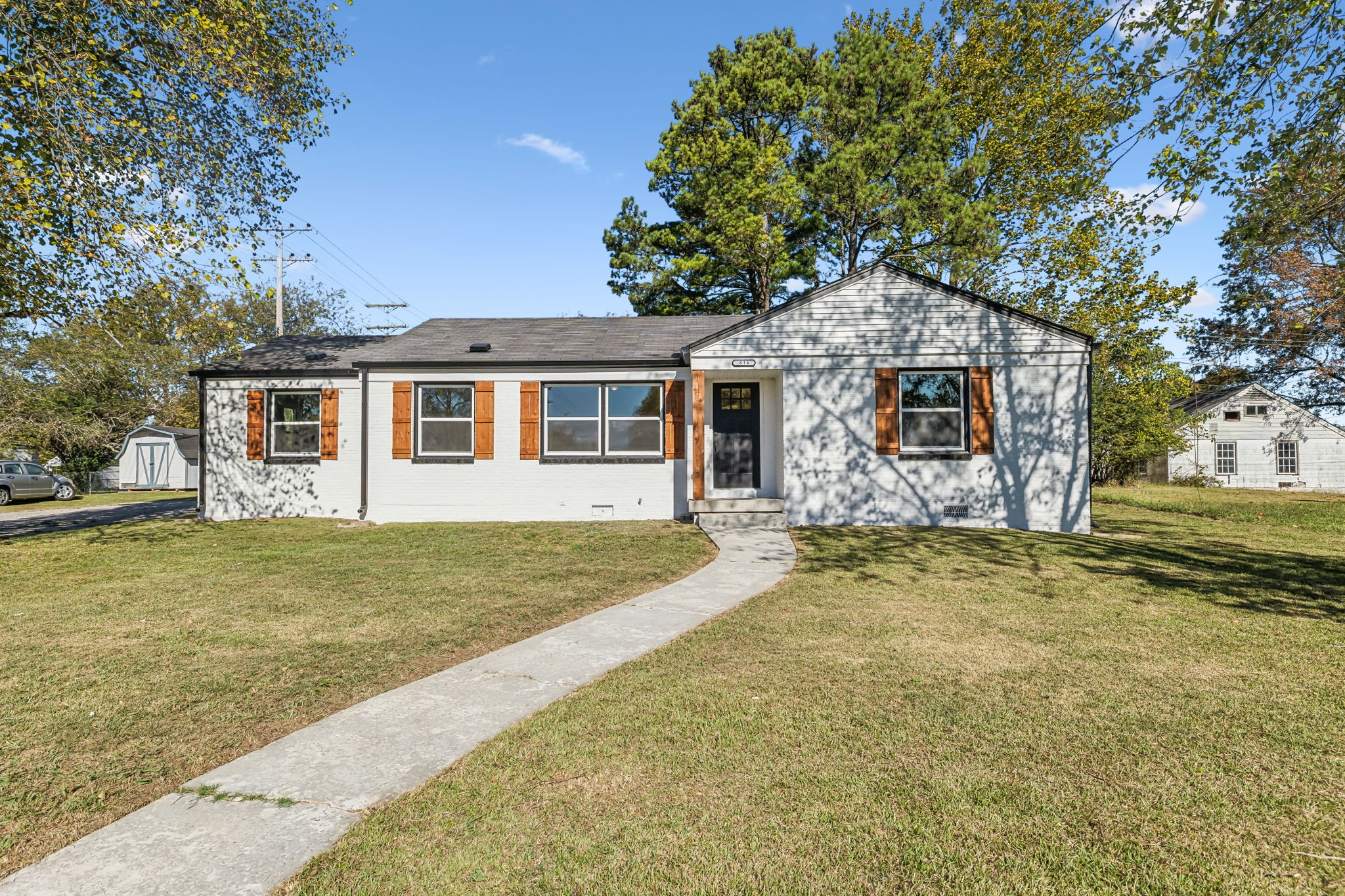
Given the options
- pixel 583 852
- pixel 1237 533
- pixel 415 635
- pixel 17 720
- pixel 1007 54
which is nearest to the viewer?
pixel 583 852

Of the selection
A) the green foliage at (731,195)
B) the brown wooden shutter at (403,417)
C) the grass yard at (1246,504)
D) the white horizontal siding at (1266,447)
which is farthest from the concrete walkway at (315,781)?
the white horizontal siding at (1266,447)

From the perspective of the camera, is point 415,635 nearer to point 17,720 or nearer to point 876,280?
point 17,720

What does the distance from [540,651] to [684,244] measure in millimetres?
20745

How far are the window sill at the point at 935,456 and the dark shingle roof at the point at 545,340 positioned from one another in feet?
16.0

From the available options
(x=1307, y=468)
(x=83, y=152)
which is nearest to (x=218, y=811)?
(x=83, y=152)

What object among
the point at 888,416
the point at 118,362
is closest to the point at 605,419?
the point at 888,416

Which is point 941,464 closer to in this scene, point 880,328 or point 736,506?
point 880,328

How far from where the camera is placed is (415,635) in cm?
507

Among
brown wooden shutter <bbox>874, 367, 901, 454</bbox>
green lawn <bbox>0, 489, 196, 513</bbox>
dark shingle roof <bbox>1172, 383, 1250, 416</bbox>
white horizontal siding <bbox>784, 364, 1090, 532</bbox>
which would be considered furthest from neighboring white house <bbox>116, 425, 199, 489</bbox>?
dark shingle roof <bbox>1172, 383, 1250, 416</bbox>

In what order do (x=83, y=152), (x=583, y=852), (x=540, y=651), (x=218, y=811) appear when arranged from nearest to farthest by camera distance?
(x=583, y=852) → (x=218, y=811) → (x=540, y=651) → (x=83, y=152)

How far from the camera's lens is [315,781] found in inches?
109

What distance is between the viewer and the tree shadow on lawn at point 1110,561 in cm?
655

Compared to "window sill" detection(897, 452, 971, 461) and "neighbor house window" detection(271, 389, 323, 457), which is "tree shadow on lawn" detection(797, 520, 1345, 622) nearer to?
"window sill" detection(897, 452, 971, 461)

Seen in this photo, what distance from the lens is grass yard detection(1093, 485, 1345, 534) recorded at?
43.1 ft
